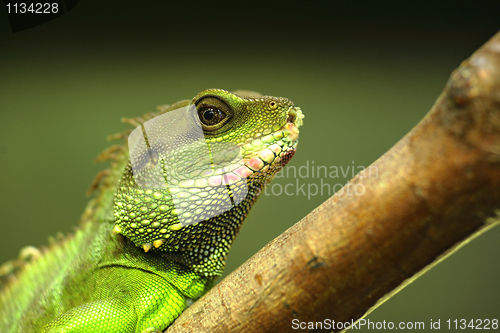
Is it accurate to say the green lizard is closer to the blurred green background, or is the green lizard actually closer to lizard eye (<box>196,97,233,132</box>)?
lizard eye (<box>196,97,233,132</box>)

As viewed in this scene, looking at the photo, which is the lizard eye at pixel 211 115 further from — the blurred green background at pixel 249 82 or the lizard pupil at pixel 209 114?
the blurred green background at pixel 249 82

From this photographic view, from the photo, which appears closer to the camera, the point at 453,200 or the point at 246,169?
the point at 453,200

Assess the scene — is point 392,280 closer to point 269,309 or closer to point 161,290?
point 269,309

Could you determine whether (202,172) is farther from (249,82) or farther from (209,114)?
(249,82)

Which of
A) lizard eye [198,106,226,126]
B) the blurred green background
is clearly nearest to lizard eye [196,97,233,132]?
lizard eye [198,106,226,126]

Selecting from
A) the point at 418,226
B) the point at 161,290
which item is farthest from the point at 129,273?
the point at 418,226

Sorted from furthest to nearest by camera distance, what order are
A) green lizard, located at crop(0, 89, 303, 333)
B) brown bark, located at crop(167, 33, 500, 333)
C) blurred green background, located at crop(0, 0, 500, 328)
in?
blurred green background, located at crop(0, 0, 500, 328) < green lizard, located at crop(0, 89, 303, 333) < brown bark, located at crop(167, 33, 500, 333)

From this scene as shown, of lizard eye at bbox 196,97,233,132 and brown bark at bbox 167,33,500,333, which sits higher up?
lizard eye at bbox 196,97,233,132
